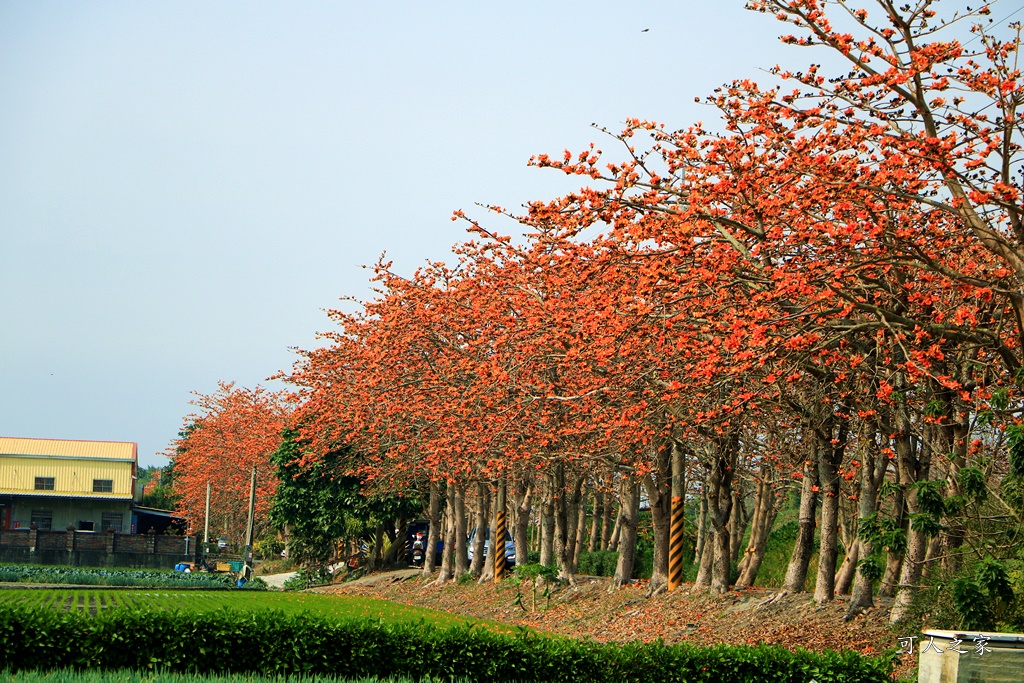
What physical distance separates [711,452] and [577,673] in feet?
38.7

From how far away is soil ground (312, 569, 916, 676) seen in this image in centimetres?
1827

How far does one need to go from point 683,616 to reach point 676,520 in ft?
11.3

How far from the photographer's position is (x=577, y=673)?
1412 centimetres

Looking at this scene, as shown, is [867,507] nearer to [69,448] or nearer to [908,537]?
[908,537]

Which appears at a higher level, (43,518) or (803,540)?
(803,540)

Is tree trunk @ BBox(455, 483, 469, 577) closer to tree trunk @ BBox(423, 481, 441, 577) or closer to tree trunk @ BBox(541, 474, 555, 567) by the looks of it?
tree trunk @ BBox(423, 481, 441, 577)

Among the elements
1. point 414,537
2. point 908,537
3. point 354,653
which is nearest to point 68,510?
point 414,537

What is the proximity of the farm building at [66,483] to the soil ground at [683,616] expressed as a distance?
154 ft

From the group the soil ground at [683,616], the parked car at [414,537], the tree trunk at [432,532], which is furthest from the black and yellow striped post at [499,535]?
the parked car at [414,537]

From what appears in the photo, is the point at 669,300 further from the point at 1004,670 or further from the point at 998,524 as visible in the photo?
the point at 1004,670

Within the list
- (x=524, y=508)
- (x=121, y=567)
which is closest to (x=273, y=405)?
(x=121, y=567)

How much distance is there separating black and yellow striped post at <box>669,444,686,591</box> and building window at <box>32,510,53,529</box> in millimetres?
62050

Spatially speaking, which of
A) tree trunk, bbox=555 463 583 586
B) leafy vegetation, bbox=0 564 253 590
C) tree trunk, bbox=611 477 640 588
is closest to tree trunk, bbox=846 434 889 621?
tree trunk, bbox=611 477 640 588

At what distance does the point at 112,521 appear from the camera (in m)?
78.3
